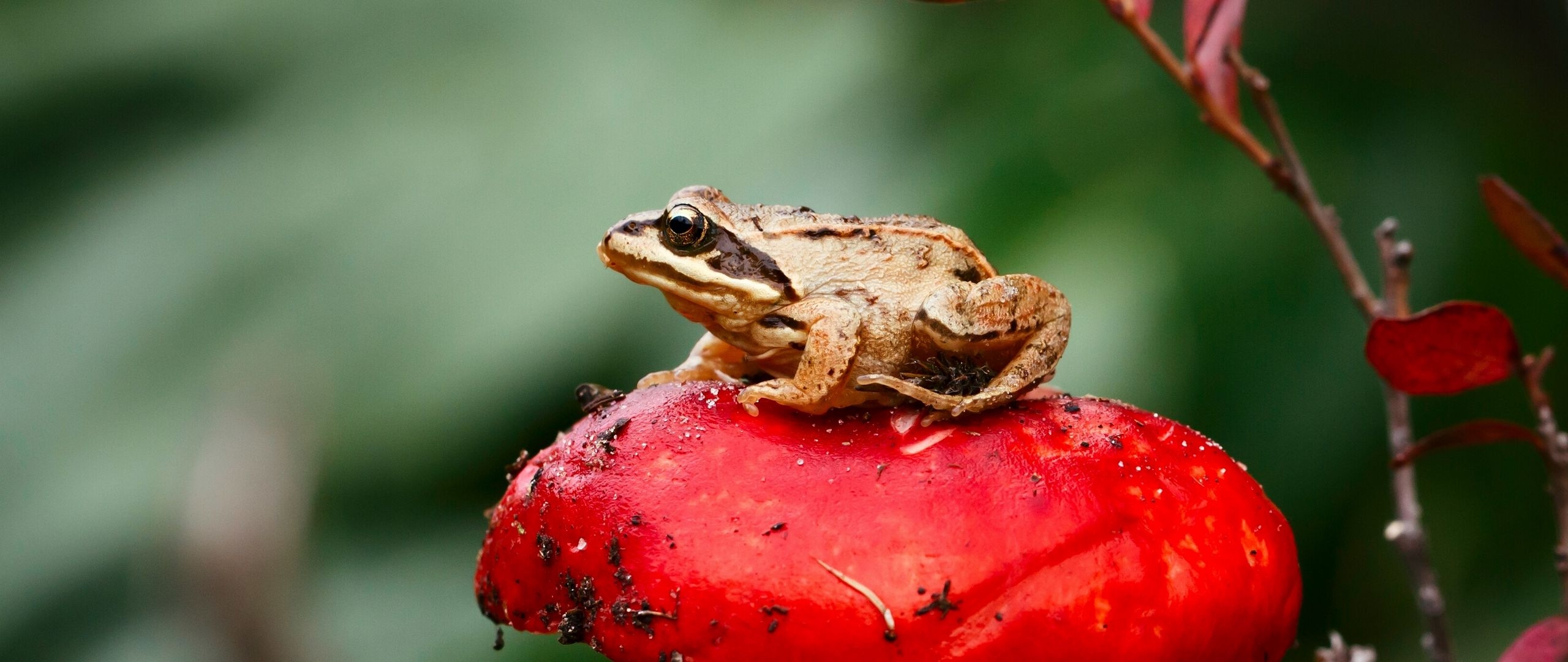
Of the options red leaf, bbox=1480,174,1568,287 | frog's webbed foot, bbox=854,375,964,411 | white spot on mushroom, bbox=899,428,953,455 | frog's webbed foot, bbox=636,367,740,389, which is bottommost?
red leaf, bbox=1480,174,1568,287

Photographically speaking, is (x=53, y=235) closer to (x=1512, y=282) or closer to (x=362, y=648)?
(x=362, y=648)

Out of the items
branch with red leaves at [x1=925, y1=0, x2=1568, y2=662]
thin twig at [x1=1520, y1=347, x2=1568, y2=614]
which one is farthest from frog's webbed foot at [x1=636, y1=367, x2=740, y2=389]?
thin twig at [x1=1520, y1=347, x2=1568, y2=614]

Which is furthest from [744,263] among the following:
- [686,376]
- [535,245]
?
[535,245]

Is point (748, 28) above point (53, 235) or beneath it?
beneath

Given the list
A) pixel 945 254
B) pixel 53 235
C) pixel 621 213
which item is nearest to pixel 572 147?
pixel 621 213

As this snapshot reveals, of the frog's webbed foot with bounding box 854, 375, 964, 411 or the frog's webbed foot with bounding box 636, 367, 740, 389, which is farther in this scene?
the frog's webbed foot with bounding box 636, 367, 740, 389

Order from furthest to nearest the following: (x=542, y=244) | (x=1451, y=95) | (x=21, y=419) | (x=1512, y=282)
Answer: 1. (x=21, y=419)
2. (x=542, y=244)
3. (x=1451, y=95)
4. (x=1512, y=282)

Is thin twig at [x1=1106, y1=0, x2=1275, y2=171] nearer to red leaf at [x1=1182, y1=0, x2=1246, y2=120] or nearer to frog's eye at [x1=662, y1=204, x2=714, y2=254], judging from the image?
red leaf at [x1=1182, y1=0, x2=1246, y2=120]
